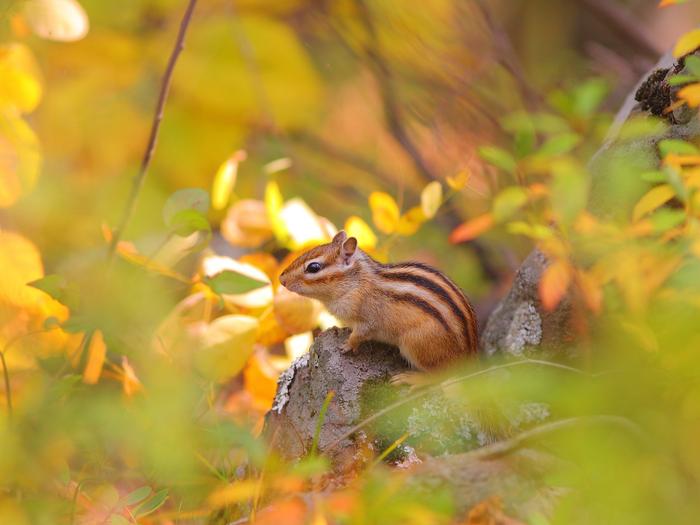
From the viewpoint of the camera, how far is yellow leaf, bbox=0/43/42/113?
218 cm

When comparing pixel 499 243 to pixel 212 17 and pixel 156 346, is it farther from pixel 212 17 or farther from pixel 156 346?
pixel 156 346

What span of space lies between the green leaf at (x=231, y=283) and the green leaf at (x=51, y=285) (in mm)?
326

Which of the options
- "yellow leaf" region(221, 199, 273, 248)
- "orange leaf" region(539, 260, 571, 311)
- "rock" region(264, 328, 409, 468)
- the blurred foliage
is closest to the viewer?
the blurred foliage

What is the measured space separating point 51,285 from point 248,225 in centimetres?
70

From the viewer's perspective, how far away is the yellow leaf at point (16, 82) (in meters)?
2.18

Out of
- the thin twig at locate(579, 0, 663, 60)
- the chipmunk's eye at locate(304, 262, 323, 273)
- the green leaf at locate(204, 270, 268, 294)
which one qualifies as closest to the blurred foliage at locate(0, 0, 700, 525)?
the green leaf at locate(204, 270, 268, 294)

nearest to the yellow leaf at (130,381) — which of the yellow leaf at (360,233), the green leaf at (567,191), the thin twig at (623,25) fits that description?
the yellow leaf at (360,233)

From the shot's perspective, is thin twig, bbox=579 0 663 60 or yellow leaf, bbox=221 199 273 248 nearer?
yellow leaf, bbox=221 199 273 248

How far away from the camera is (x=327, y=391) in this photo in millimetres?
1886

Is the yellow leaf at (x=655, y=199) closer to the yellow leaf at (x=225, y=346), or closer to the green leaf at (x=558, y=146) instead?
the green leaf at (x=558, y=146)

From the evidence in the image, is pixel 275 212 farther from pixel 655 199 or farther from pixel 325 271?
pixel 655 199

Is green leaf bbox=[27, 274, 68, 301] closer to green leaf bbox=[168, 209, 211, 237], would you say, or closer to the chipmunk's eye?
green leaf bbox=[168, 209, 211, 237]

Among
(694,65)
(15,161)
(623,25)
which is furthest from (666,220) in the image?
(623,25)

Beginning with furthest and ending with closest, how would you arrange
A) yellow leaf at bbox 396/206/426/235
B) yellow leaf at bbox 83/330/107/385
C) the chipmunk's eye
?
yellow leaf at bbox 396/206/426/235
the chipmunk's eye
yellow leaf at bbox 83/330/107/385
